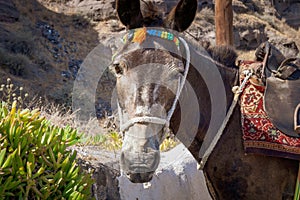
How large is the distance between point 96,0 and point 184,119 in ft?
70.4

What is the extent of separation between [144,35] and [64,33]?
19.5 meters

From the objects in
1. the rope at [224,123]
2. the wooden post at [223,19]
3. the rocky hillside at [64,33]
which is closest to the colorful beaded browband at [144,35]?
the rope at [224,123]

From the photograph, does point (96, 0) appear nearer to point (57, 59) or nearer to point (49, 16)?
point (49, 16)

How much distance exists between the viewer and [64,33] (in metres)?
22.2

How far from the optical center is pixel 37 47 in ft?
66.0

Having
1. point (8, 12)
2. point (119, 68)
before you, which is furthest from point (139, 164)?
point (8, 12)

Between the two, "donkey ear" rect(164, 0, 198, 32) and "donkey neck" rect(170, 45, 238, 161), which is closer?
"donkey ear" rect(164, 0, 198, 32)

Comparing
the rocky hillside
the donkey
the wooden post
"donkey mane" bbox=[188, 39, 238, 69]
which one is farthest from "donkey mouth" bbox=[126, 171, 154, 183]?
the rocky hillside

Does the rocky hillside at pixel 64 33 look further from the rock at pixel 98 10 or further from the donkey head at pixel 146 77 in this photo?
the donkey head at pixel 146 77

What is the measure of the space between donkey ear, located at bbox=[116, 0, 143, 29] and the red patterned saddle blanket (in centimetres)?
88

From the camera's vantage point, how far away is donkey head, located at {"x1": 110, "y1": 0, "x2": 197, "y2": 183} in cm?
298

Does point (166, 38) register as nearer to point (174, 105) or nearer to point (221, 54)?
point (174, 105)

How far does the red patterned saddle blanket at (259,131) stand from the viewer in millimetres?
3480

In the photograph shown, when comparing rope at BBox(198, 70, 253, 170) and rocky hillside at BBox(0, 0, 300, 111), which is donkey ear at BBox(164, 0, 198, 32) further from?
rocky hillside at BBox(0, 0, 300, 111)
